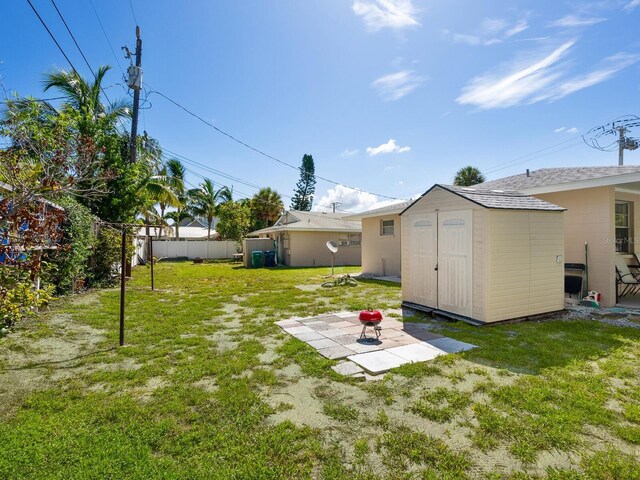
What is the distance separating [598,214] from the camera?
7.31 m

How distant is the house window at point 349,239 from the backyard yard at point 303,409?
14.7 metres

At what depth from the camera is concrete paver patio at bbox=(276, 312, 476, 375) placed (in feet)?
13.4

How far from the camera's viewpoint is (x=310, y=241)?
62.5 feet

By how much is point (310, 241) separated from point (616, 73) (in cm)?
1417

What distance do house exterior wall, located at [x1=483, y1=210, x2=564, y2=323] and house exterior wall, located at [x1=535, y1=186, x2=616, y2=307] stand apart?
1823mm

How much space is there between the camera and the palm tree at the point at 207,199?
91.8 feet

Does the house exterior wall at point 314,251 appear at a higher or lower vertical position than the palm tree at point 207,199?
lower

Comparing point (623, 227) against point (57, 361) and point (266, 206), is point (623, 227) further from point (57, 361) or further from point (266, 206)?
point (266, 206)

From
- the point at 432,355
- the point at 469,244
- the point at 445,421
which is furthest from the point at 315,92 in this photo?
the point at 445,421

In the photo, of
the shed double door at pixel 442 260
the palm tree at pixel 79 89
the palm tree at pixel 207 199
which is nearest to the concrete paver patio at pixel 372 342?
the shed double door at pixel 442 260

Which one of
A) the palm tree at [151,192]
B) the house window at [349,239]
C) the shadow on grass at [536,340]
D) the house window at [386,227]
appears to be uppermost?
the palm tree at [151,192]

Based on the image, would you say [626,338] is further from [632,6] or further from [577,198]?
[632,6]

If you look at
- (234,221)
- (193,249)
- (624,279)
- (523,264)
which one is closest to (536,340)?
(523,264)

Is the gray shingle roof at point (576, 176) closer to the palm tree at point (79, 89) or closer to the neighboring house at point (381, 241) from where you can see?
the neighboring house at point (381, 241)
